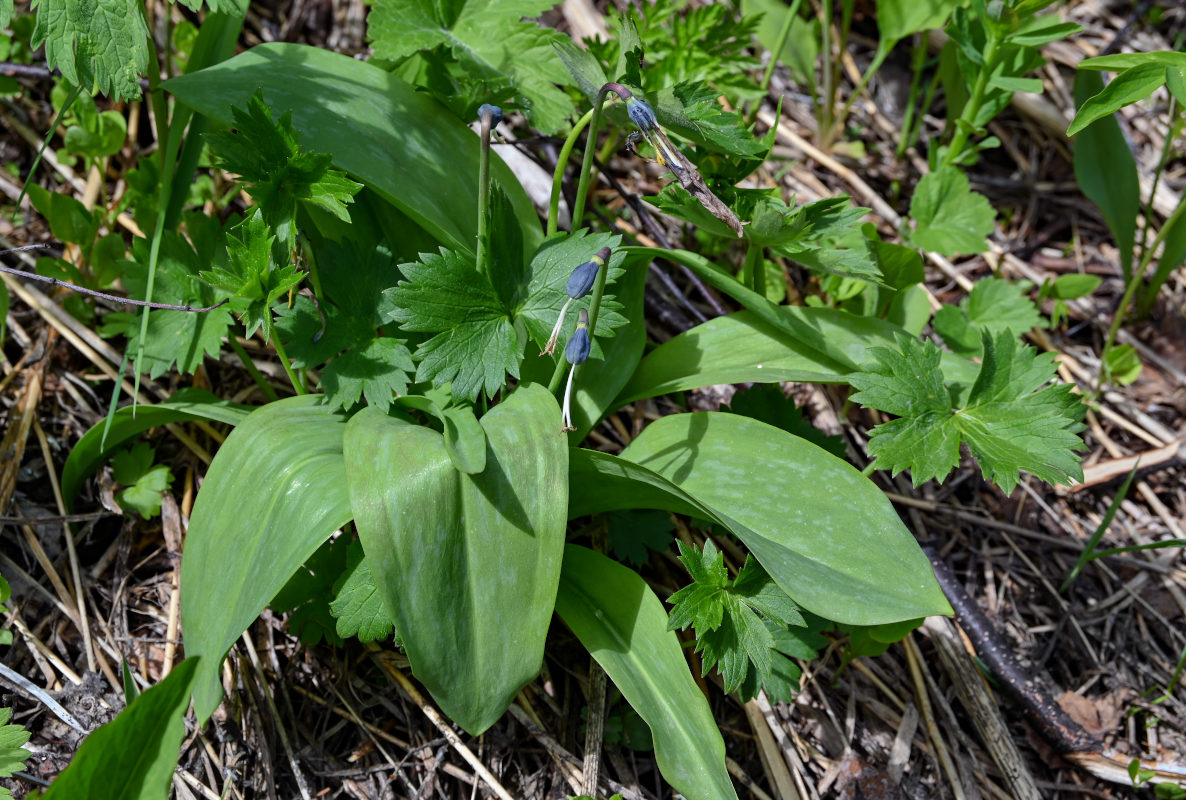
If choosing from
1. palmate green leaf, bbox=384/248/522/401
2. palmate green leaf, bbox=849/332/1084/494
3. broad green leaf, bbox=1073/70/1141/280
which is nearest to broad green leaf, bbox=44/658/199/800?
palmate green leaf, bbox=384/248/522/401

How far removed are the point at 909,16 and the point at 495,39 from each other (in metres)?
1.64

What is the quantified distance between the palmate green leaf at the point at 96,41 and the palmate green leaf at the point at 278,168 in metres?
0.19

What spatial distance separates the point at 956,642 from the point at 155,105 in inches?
101

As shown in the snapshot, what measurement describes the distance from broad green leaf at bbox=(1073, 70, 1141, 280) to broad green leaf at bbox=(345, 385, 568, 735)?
2.41 meters

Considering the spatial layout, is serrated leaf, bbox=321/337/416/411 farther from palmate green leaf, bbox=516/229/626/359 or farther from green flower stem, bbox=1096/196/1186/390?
green flower stem, bbox=1096/196/1186/390

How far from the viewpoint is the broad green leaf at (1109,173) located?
3.07 m

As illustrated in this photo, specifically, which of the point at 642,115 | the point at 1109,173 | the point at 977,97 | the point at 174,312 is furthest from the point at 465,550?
the point at 1109,173

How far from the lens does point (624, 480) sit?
1895mm

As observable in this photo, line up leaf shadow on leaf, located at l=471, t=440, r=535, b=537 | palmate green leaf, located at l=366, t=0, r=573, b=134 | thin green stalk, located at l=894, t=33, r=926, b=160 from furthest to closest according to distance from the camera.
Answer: thin green stalk, located at l=894, t=33, r=926, b=160 < palmate green leaf, located at l=366, t=0, r=573, b=134 < leaf shadow on leaf, located at l=471, t=440, r=535, b=537

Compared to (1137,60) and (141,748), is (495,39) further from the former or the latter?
(141,748)

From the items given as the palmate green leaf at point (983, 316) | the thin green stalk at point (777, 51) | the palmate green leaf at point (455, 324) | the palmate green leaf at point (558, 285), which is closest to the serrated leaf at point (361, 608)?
the palmate green leaf at point (455, 324)

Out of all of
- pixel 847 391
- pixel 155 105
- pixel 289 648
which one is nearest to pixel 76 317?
pixel 155 105

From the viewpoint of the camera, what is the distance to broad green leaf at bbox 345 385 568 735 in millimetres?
1581

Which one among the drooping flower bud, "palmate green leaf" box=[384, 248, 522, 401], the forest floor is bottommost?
the forest floor
